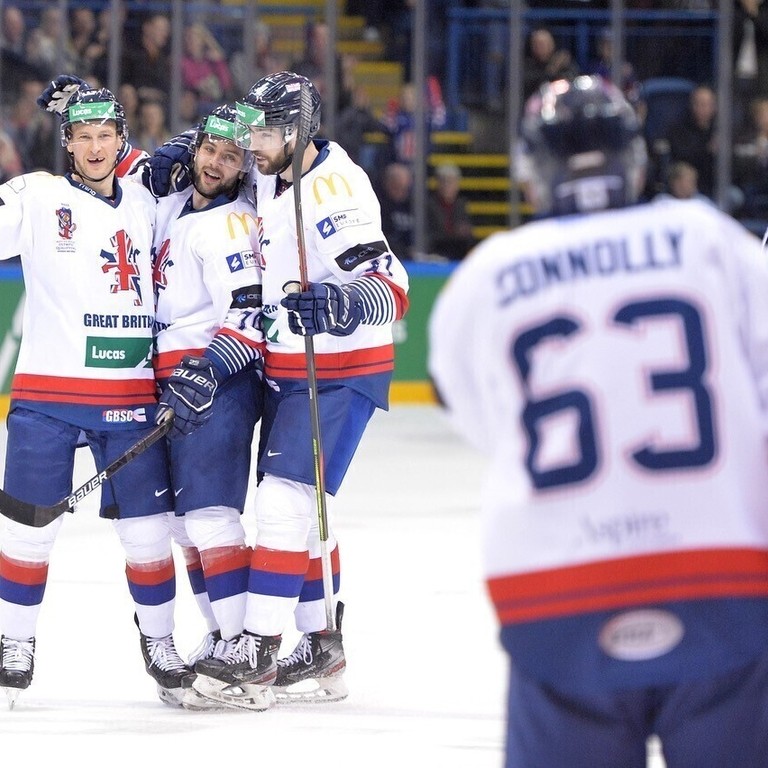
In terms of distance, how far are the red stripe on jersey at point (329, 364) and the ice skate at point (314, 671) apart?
0.56 metres

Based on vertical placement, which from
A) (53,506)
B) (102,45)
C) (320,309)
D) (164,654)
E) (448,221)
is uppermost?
(102,45)

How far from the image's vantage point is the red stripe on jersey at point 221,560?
3.38 metres

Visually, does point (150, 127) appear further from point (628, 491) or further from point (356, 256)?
point (628, 491)

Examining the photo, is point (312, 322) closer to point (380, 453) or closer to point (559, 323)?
point (559, 323)

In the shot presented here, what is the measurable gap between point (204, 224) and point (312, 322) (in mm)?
379

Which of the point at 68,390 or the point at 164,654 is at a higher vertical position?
the point at 68,390

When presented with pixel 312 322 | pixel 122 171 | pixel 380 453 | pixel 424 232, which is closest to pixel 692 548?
pixel 312 322

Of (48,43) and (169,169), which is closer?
(169,169)

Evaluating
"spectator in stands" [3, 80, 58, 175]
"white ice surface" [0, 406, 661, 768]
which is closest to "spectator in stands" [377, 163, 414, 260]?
"spectator in stands" [3, 80, 58, 175]

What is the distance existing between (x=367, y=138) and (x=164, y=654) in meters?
6.66

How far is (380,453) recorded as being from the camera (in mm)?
7445

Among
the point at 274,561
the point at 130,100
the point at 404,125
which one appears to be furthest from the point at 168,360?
the point at 404,125

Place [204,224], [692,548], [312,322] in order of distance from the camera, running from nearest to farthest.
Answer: [692,548] → [312,322] → [204,224]

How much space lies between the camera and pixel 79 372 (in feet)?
11.0
